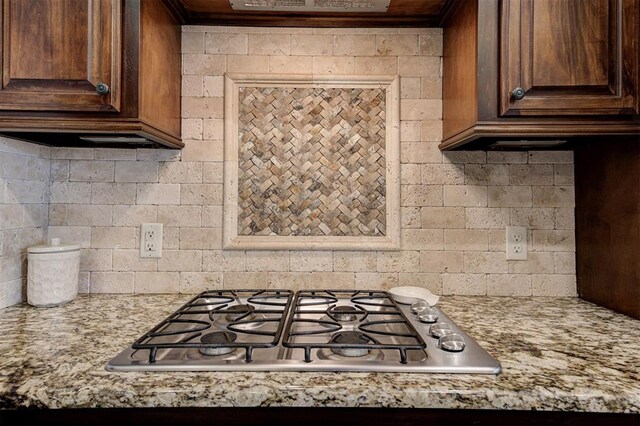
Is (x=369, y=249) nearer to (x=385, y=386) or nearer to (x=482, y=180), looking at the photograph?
(x=482, y=180)

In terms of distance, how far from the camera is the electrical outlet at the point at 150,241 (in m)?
1.49

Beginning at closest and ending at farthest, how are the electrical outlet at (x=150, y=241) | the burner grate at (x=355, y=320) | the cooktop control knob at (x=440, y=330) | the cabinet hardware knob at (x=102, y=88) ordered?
the burner grate at (x=355, y=320) → the cooktop control knob at (x=440, y=330) → the cabinet hardware knob at (x=102, y=88) → the electrical outlet at (x=150, y=241)

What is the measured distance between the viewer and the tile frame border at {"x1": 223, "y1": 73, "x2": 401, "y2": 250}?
4.87 feet

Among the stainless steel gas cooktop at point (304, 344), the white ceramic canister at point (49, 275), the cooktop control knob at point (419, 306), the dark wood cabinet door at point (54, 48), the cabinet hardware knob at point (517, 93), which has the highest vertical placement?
the dark wood cabinet door at point (54, 48)

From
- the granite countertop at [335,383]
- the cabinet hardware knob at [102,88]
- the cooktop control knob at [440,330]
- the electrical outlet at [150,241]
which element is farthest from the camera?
the electrical outlet at [150,241]

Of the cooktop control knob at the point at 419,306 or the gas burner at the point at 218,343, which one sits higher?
the cooktop control knob at the point at 419,306

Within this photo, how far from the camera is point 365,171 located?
1.50 meters

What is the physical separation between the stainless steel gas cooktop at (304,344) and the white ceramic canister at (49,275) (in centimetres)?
49

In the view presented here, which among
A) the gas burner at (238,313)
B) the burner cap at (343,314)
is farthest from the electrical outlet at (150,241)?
the burner cap at (343,314)

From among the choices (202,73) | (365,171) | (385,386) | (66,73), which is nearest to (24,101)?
(66,73)

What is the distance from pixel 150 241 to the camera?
1.49 meters

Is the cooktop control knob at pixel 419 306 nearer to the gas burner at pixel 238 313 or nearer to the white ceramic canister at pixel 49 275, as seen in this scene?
the gas burner at pixel 238 313

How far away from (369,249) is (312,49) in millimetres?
850

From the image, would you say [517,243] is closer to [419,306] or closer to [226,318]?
[419,306]
